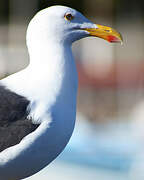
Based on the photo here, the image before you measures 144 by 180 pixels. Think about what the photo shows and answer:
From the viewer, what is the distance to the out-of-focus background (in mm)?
4711

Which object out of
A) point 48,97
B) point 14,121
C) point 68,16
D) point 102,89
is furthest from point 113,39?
point 102,89

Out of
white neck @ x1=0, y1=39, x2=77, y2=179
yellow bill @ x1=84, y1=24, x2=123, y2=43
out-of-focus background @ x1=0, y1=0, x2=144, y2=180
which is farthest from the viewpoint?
out-of-focus background @ x1=0, y1=0, x2=144, y2=180

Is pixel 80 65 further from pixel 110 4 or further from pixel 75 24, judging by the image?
pixel 75 24

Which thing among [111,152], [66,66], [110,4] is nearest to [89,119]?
[111,152]

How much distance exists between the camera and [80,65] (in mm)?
9211

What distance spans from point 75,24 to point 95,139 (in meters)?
4.55

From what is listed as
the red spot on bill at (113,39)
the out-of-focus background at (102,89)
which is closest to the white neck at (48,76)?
the red spot on bill at (113,39)

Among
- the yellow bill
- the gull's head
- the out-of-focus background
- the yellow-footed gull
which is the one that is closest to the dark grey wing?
the yellow-footed gull

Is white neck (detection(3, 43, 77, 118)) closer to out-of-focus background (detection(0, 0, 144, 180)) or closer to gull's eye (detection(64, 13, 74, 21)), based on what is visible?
gull's eye (detection(64, 13, 74, 21))

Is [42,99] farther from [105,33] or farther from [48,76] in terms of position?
[105,33]

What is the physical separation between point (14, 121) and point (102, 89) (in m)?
7.83

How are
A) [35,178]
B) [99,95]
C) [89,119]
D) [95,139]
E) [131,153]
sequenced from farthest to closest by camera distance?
[99,95], [89,119], [95,139], [131,153], [35,178]

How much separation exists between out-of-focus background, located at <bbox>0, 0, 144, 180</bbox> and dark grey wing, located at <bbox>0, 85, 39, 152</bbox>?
2866 millimetres

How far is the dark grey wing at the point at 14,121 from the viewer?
126 centimetres
